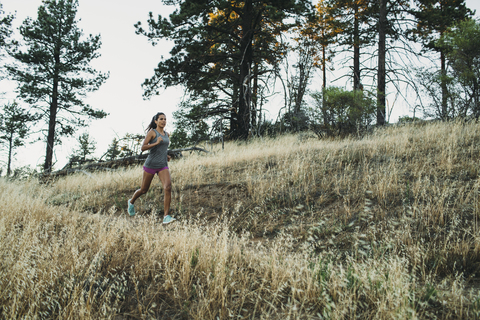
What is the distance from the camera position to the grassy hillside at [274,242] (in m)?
2.21

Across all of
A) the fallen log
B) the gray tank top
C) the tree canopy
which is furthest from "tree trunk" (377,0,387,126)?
the gray tank top

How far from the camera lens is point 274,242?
13.6ft

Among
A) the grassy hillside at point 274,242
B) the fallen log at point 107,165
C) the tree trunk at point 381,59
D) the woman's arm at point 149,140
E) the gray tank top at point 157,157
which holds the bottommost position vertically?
the grassy hillside at point 274,242

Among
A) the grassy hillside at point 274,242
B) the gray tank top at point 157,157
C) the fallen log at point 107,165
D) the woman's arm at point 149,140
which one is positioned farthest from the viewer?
the fallen log at point 107,165

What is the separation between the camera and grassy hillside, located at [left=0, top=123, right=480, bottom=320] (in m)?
2.21

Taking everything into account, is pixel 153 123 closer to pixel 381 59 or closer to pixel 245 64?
pixel 245 64

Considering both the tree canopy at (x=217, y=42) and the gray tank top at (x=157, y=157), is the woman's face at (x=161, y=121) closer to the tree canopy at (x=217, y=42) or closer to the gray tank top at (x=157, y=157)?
the gray tank top at (x=157, y=157)

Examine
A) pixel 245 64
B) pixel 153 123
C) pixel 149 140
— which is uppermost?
pixel 245 64

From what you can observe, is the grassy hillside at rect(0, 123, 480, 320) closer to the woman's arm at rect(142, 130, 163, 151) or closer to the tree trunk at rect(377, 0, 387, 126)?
the woman's arm at rect(142, 130, 163, 151)

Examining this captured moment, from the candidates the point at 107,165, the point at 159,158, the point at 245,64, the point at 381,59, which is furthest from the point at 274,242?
the point at 381,59

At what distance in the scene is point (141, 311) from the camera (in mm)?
2289

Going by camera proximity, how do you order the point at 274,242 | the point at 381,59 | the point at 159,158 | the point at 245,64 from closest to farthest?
the point at 274,242, the point at 159,158, the point at 381,59, the point at 245,64

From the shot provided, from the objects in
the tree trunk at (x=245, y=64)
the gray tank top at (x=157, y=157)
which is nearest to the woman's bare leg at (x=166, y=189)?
the gray tank top at (x=157, y=157)

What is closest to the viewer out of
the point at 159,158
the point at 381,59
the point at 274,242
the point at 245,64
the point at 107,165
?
the point at 274,242
